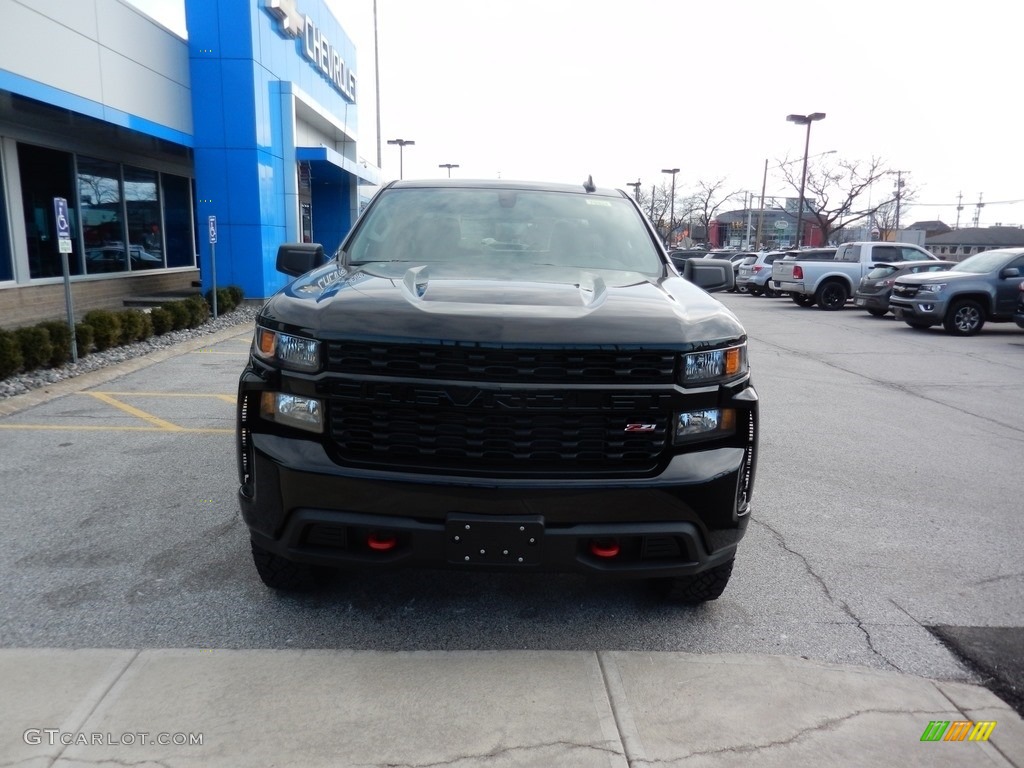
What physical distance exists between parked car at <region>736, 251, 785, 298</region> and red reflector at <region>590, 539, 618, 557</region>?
79.2 ft

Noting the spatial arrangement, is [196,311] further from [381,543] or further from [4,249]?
[381,543]

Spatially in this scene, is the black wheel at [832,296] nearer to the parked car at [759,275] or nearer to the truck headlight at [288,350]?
the parked car at [759,275]

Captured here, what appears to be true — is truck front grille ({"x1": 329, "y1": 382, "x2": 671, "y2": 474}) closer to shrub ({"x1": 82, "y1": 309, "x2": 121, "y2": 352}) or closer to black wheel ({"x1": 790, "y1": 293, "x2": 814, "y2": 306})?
Answer: shrub ({"x1": 82, "y1": 309, "x2": 121, "y2": 352})

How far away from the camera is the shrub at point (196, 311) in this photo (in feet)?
43.2

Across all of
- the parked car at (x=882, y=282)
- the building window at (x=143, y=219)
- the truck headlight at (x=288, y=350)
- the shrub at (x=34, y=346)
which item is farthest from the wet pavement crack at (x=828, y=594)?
the building window at (x=143, y=219)

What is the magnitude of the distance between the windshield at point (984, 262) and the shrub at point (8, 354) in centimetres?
1654

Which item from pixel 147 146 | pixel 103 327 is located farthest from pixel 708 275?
pixel 147 146

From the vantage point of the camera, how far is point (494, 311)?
2746 millimetres

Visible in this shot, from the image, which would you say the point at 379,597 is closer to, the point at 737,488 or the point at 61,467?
the point at 737,488

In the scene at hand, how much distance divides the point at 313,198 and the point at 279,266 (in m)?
25.0

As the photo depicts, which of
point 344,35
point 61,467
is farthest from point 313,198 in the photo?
point 61,467

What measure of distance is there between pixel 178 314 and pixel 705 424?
39.1 feet

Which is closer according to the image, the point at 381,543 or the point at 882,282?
the point at 381,543

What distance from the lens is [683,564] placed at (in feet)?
9.27
